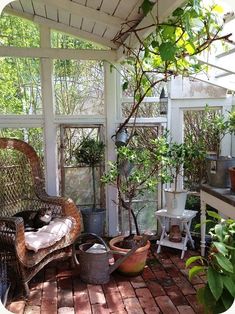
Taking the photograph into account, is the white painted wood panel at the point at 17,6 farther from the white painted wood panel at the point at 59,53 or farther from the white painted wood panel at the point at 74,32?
the white painted wood panel at the point at 59,53

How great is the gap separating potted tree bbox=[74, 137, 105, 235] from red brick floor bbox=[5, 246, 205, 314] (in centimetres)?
48

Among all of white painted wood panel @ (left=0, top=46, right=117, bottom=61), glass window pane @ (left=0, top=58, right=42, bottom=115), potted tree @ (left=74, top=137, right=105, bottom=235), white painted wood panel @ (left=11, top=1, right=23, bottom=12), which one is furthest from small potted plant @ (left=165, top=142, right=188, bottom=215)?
white painted wood panel @ (left=11, top=1, right=23, bottom=12)

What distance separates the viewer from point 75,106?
3.28 m

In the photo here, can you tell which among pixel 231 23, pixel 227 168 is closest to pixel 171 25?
pixel 231 23

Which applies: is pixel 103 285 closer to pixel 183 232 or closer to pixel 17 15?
pixel 183 232

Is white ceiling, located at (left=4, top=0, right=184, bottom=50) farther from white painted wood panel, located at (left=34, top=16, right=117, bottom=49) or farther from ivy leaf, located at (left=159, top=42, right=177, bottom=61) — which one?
ivy leaf, located at (left=159, top=42, right=177, bottom=61)

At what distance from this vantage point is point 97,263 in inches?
96.8

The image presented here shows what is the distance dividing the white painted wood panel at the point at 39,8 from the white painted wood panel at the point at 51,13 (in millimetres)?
36

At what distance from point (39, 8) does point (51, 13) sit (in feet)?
0.36

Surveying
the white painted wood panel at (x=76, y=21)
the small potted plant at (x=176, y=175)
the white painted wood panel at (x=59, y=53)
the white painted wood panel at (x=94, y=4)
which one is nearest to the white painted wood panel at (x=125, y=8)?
the white painted wood panel at (x=94, y=4)

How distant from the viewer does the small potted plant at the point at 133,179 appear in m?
2.64

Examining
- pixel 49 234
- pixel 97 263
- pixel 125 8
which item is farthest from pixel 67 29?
pixel 97 263

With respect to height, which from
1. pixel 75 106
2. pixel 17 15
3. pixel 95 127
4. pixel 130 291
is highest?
pixel 17 15

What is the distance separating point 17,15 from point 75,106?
1.00 meters
